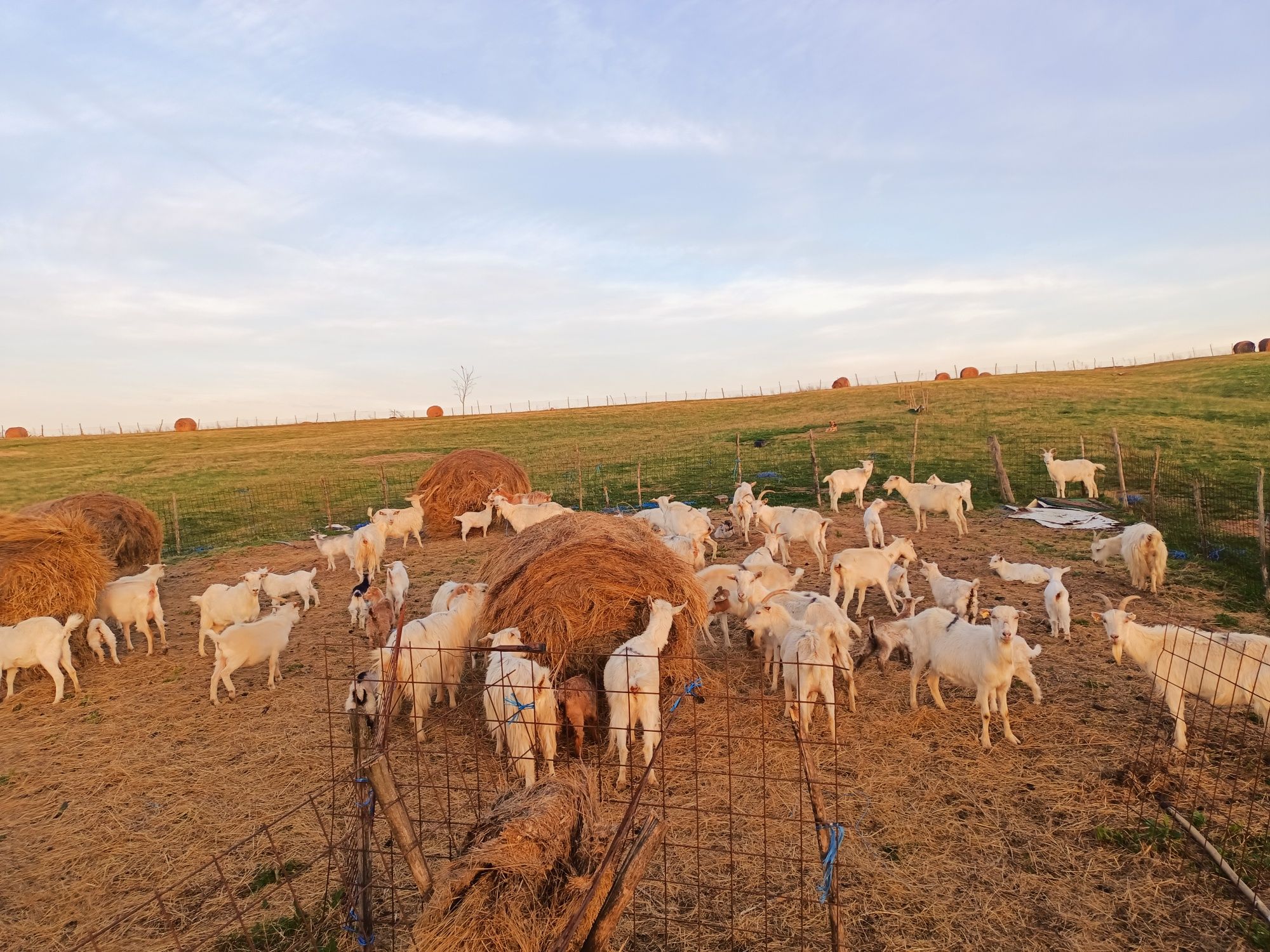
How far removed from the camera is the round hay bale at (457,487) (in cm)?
2114

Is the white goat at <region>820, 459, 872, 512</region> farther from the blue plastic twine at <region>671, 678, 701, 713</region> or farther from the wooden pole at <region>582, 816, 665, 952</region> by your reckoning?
the wooden pole at <region>582, 816, 665, 952</region>

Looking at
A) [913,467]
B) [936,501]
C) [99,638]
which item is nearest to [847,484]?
[936,501]

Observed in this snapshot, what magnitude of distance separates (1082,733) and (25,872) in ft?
35.1

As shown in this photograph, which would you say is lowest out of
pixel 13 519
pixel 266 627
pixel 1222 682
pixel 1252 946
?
pixel 1252 946

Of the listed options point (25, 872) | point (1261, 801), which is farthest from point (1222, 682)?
point (25, 872)

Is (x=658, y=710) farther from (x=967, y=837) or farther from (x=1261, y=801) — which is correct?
(x=1261, y=801)

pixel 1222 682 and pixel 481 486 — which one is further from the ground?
pixel 481 486

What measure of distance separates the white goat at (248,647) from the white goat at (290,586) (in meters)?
2.90

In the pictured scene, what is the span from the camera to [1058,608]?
10.7m

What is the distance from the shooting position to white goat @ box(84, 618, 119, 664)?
1136 cm

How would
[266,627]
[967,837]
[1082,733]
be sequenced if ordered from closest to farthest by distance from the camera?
1. [967,837]
2. [1082,733]
3. [266,627]

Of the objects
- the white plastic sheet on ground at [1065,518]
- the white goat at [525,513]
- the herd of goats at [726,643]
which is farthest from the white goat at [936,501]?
the white goat at [525,513]

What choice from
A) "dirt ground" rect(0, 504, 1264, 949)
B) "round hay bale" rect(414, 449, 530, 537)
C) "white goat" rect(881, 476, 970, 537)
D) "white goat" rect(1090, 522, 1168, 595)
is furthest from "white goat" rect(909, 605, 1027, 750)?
"round hay bale" rect(414, 449, 530, 537)

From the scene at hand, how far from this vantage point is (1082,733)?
7961 millimetres
